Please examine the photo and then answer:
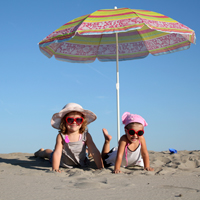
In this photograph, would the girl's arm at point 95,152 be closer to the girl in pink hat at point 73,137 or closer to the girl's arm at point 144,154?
the girl in pink hat at point 73,137

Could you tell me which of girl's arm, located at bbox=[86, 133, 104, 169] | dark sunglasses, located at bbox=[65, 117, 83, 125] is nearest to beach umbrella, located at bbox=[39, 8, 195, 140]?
girl's arm, located at bbox=[86, 133, 104, 169]

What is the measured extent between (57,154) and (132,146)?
1.20 m

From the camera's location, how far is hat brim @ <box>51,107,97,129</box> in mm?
4336

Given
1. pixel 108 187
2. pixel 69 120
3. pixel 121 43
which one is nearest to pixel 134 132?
pixel 69 120

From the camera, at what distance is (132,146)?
412 centimetres

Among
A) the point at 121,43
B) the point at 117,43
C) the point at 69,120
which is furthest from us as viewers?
the point at 121,43

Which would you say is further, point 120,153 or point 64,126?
point 64,126

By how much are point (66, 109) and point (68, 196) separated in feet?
6.91

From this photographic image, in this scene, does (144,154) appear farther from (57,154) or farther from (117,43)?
(117,43)

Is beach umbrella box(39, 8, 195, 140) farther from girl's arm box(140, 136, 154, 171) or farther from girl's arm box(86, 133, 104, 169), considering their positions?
girl's arm box(140, 136, 154, 171)

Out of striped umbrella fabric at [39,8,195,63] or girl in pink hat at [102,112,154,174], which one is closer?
girl in pink hat at [102,112,154,174]

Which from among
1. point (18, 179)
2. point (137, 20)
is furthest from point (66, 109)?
point (137, 20)

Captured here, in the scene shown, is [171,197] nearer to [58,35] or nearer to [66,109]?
[66,109]

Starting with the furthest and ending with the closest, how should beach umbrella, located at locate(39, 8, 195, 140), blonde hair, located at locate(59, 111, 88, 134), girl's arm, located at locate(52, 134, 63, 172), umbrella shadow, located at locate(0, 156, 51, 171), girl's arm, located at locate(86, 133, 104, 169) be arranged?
beach umbrella, located at locate(39, 8, 195, 140), umbrella shadow, located at locate(0, 156, 51, 171), blonde hair, located at locate(59, 111, 88, 134), girl's arm, located at locate(86, 133, 104, 169), girl's arm, located at locate(52, 134, 63, 172)
